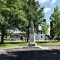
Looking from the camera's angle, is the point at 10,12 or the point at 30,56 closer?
the point at 30,56

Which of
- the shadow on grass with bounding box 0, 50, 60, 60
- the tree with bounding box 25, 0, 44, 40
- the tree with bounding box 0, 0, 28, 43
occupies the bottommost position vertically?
the shadow on grass with bounding box 0, 50, 60, 60

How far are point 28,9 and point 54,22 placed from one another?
975 centimetres

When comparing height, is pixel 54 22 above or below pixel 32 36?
above

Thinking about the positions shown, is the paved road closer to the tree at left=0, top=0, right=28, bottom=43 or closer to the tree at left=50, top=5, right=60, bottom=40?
the tree at left=0, top=0, right=28, bottom=43

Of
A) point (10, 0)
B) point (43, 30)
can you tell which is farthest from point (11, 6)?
point (43, 30)

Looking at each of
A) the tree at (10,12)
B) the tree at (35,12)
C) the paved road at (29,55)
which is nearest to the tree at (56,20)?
the tree at (35,12)

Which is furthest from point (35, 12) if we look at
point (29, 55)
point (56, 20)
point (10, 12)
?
point (29, 55)

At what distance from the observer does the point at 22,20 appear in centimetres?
5525

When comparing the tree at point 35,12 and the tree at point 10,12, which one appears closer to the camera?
the tree at point 10,12

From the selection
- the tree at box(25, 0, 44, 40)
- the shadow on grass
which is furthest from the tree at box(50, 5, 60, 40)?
the shadow on grass

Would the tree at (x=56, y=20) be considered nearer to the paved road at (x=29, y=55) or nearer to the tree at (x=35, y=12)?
the tree at (x=35, y=12)

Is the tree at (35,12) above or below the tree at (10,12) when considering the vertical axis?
above

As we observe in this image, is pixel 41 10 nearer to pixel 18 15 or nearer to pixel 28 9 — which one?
pixel 28 9

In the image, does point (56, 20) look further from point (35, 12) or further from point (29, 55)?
point (29, 55)
